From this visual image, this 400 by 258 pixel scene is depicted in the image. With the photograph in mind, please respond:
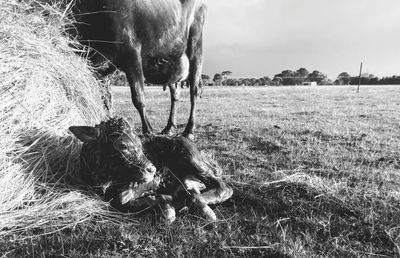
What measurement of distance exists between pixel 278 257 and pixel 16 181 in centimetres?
213

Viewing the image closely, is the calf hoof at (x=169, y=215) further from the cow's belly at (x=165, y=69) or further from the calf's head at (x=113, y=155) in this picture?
the cow's belly at (x=165, y=69)

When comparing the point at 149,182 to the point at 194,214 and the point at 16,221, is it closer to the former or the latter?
the point at 194,214

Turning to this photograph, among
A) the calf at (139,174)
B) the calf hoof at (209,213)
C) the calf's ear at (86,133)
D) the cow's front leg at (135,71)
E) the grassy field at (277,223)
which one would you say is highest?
the cow's front leg at (135,71)

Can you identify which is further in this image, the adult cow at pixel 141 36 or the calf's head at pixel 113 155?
the adult cow at pixel 141 36

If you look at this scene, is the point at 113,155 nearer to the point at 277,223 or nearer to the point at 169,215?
the point at 169,215

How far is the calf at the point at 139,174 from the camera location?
106 inches

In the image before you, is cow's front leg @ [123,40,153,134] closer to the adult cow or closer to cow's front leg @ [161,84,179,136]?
the adult cow

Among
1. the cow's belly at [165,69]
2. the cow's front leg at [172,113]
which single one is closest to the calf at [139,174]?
the cow's belly at [165,69]

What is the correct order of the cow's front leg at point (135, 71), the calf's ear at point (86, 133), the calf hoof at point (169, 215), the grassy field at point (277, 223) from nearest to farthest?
the grassy field at point (277, 223) → the calf hoof at point (169, 215) → the calf's ear at point (86, 133) → the cow's front leg at point (135, 71)

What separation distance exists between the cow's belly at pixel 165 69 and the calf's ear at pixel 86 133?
1.98m

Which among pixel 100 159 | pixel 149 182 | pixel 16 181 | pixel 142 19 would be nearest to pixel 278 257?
pixel 149 182

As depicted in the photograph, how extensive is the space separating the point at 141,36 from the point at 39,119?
1.71 m

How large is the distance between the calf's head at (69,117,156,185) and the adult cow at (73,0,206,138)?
4.55 ft

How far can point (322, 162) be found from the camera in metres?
4.19
